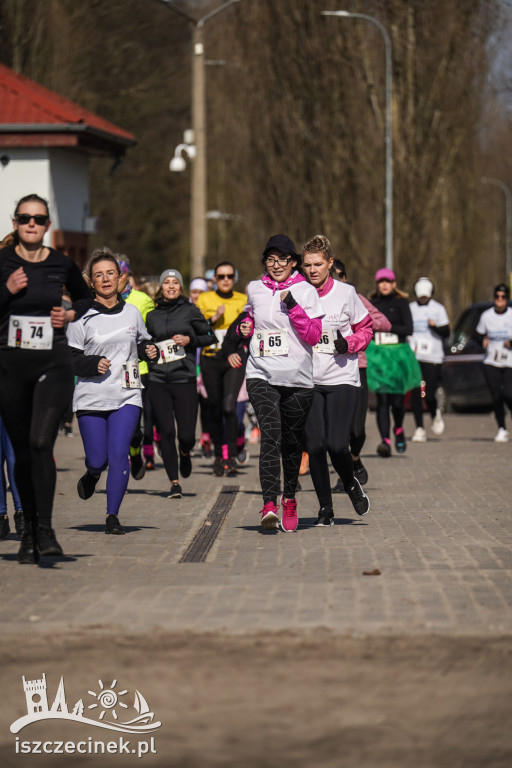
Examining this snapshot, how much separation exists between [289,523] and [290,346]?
1.16 metres

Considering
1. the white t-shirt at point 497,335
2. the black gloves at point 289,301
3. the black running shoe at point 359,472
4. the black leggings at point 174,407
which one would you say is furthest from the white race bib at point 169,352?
the white t-shirt at point 497,335

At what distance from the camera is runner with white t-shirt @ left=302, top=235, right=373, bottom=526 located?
10508mm

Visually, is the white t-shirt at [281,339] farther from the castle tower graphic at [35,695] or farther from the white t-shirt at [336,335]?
the castle tower graphic at [35,695]

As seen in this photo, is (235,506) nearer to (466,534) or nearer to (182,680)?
(466,534)

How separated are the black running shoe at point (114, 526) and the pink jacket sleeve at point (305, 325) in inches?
66.6

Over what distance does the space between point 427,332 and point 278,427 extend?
10.1m

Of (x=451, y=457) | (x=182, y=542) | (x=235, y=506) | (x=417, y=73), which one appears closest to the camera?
(x=182, y=542)

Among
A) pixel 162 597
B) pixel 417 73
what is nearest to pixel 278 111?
pixel 417 73

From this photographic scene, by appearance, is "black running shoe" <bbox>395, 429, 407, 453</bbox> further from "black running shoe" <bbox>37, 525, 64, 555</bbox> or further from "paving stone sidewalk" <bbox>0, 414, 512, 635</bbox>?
"black running shoe" <bbox>37, 525, 64, 555</bbox>

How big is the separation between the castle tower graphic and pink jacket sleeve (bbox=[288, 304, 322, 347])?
4.27 meters

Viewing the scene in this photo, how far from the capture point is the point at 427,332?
20.1 m

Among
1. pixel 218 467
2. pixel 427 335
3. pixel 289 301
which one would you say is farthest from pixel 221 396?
pixel 289 301

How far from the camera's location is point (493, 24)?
1592 inches

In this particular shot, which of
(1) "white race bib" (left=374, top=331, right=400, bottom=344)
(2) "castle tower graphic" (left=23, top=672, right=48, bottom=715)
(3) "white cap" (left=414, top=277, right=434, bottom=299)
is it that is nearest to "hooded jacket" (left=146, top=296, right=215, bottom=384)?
(1) "white race bib" (left=374, top=331, right=400, bottom=344)
